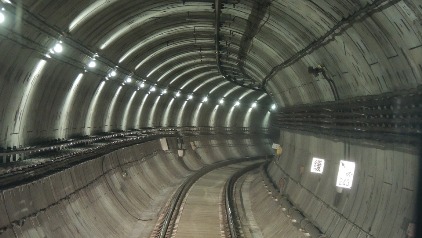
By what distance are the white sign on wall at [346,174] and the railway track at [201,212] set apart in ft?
14.9

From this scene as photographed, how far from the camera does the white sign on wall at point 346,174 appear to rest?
10781mm

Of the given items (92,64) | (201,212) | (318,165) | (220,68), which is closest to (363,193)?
(318,165)

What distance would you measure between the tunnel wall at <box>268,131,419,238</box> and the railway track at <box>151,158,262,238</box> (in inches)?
106

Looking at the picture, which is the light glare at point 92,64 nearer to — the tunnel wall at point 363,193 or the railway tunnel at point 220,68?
the railway tunnel at point 220,68

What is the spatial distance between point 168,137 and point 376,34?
23.4 metres

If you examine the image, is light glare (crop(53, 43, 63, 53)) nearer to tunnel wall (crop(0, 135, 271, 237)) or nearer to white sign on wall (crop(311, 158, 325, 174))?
tunnel wall (crop(0, 135, 271, 237))

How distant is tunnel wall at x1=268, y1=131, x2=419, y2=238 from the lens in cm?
852

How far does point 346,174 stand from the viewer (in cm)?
1091

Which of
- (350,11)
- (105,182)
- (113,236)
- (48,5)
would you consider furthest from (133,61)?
(350,11)

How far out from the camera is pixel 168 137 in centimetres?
3095

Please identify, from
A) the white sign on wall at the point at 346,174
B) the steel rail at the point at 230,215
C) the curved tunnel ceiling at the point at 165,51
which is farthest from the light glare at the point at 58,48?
the white sign on wall at the point at 346,174

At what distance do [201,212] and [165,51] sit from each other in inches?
330

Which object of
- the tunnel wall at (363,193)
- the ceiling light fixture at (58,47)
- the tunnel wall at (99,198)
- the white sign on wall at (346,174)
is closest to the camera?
the tunnel wall at (363,193)

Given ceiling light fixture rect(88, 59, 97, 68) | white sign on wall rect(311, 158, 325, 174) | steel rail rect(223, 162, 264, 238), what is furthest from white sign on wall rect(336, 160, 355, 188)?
ceiling light fixture rect(88, 59, 97, 68)
